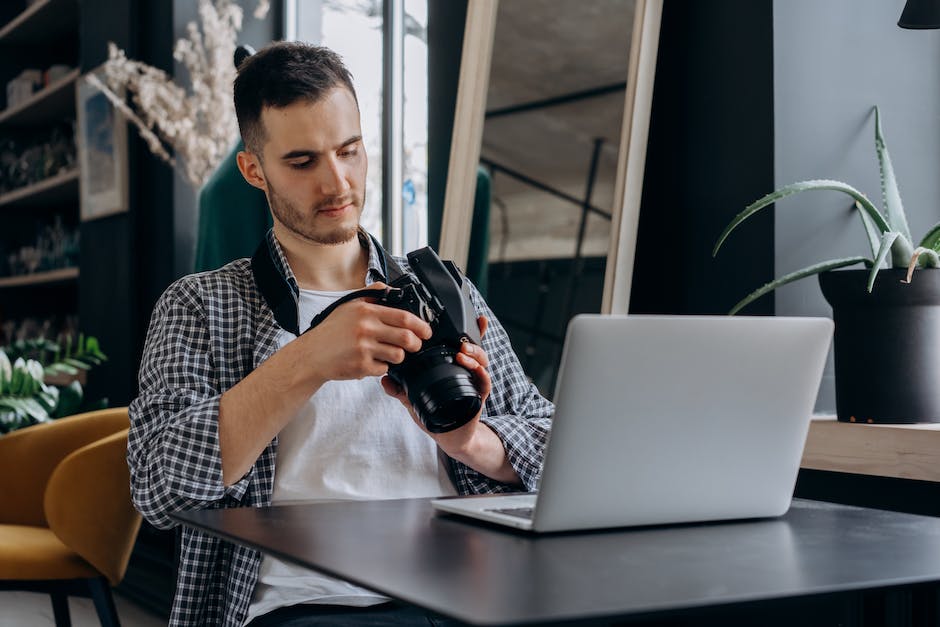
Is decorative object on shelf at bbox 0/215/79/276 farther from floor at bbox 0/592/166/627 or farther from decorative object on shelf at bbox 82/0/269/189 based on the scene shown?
floor at bbox 0/592/166/627

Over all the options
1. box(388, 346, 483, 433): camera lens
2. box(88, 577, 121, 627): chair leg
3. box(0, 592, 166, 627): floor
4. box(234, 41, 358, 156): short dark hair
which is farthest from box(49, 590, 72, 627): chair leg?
box(388, 346, 483, 433): camera lens

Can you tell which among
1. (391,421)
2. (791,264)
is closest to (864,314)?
(791,264)

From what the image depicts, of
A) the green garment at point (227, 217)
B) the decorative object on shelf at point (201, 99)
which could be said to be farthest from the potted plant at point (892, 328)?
the decorative object on shelf at point (201, 99)

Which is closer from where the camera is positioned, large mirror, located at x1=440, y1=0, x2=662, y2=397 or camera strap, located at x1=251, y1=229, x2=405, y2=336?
camera strap, located at x1=251, y1=229, x2=405, y2=336

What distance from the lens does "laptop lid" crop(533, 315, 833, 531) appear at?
2.97 ft

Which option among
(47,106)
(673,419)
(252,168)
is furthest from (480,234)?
(47,106)

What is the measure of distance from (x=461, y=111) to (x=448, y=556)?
155 cm

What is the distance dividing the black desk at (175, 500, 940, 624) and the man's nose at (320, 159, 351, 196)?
497mm

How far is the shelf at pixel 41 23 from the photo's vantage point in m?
4.82

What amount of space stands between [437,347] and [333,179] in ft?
1.44

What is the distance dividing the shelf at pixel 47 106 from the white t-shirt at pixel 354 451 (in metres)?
3.62

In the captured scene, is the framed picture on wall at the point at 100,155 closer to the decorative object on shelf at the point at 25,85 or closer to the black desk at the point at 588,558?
the decorative object on shelf at the point at 25,85

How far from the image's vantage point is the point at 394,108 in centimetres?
306

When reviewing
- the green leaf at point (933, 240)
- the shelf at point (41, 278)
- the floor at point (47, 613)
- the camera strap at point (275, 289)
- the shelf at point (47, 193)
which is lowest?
the floor at point (47, 613)
